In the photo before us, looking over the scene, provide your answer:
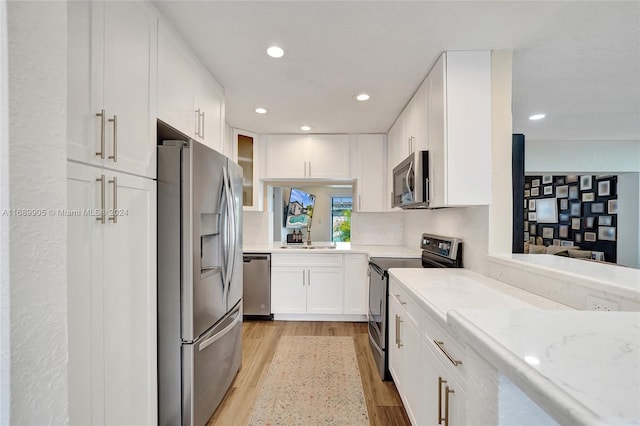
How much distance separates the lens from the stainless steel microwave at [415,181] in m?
2.12

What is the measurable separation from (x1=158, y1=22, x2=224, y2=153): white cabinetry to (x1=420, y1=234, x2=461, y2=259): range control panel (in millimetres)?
1942

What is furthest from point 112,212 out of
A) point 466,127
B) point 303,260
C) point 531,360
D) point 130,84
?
point 303,260

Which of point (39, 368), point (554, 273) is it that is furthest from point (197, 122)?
point (554, 273)

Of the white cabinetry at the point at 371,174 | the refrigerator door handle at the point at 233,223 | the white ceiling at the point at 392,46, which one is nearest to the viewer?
the white ceiling at the point at 392,46

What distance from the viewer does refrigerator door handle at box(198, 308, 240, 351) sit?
1645 mm

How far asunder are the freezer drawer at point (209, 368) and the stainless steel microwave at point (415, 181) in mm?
1546

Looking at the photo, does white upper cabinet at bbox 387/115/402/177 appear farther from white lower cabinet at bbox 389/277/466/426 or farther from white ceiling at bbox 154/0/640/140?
white lower cabinet at bbox 389/277/466/426

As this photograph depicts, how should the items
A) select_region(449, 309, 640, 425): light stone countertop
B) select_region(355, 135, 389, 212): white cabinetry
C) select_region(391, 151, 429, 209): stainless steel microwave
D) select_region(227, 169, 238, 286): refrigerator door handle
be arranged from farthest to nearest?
select_region(355, 135, 389, 212): white cabinetry → select_region(391, 151, 429, 209): stainless steel microwave → select_region(227, 169, 238, 286): refrigerator door handle → select_region(449, 309, 640, 425): light stone countertop

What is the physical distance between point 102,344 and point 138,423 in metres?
0.51

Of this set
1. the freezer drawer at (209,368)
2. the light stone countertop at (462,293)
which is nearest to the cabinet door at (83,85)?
the freezer drawer at (209,368)

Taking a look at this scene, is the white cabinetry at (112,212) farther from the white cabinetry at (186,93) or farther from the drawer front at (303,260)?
the drawer front at (303,260)

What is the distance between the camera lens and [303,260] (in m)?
3.50

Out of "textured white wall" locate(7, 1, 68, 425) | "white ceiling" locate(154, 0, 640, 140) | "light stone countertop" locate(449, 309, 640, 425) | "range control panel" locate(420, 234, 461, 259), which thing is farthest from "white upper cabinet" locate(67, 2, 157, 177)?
"range control panel" locate(420, 234, 461, 259)

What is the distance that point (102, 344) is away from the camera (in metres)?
1.13
